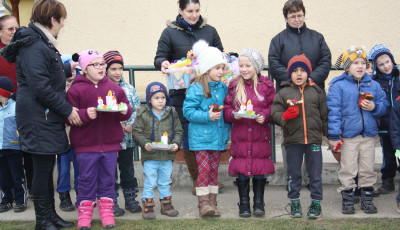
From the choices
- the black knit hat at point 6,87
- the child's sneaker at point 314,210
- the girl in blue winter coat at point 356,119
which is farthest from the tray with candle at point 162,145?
the black knit hat at point 6,87

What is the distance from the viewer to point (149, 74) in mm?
9812

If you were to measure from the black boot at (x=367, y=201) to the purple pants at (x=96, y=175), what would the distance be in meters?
2.53

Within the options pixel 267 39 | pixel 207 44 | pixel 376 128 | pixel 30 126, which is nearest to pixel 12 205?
pixel 30 126

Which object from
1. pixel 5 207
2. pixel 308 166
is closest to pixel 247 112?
pixel 308 166

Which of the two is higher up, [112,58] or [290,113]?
[112,58]

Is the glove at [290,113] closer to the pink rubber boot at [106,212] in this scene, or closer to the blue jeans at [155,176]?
the blue jeans at [155,176]

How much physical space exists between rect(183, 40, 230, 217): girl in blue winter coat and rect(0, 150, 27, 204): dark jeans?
76.7 inches

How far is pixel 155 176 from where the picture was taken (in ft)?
16.1

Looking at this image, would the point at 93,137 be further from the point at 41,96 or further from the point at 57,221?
the point at 57,221

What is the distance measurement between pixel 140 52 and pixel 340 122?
5839 millimetres

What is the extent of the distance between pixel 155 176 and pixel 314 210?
1.62 m

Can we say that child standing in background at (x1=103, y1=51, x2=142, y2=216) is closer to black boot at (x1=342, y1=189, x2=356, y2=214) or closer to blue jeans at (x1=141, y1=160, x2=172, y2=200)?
blue jeans at (x1=141, y1=160, x2=172, y2=200)

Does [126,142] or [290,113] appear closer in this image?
Result: [290,113]

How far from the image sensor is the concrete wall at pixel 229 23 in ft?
29.5
